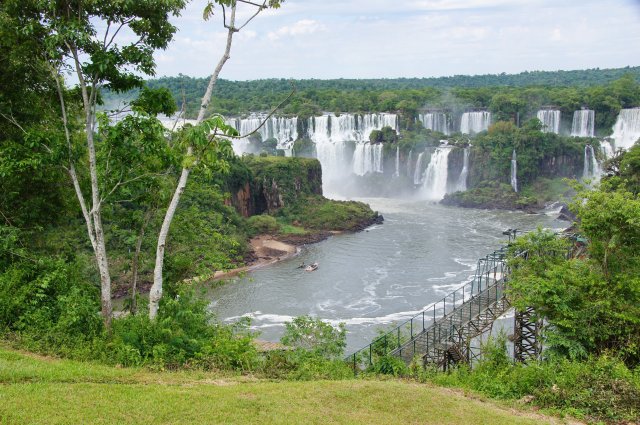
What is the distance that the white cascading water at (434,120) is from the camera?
65.1 m

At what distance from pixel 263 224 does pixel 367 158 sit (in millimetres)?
18893

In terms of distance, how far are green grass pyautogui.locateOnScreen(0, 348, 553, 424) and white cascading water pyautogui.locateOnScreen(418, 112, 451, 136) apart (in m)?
58.3

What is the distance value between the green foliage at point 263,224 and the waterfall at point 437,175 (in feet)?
59.7

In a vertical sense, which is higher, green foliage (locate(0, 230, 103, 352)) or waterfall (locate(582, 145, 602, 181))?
green foliage (locate(0, 230, 103, 352))

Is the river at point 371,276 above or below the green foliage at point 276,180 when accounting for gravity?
below

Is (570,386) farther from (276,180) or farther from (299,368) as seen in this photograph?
(276,180)

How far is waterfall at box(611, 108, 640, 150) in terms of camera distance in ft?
191

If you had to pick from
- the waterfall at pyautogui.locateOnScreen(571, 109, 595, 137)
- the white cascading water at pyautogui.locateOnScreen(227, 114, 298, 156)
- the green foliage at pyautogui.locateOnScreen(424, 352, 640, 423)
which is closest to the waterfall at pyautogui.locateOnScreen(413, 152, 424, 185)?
the white cascading water at pyautogui.locateOnScreen(227, 114, 298, 156)

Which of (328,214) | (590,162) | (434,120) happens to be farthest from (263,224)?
(590,162)

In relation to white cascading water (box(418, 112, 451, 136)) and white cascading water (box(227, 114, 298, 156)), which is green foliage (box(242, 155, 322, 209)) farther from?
white cascading water (box(418, 112, 451, 136))

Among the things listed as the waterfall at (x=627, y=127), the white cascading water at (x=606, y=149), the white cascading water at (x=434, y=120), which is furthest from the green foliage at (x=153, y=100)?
the white cascading water at (x=434, y=120)

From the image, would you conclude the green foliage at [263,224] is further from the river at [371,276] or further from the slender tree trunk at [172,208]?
the slender tree trunk at [172,208]

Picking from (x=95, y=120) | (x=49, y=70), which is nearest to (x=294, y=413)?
(x=95, y=120)

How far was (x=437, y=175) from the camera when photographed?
→ 185 ft
